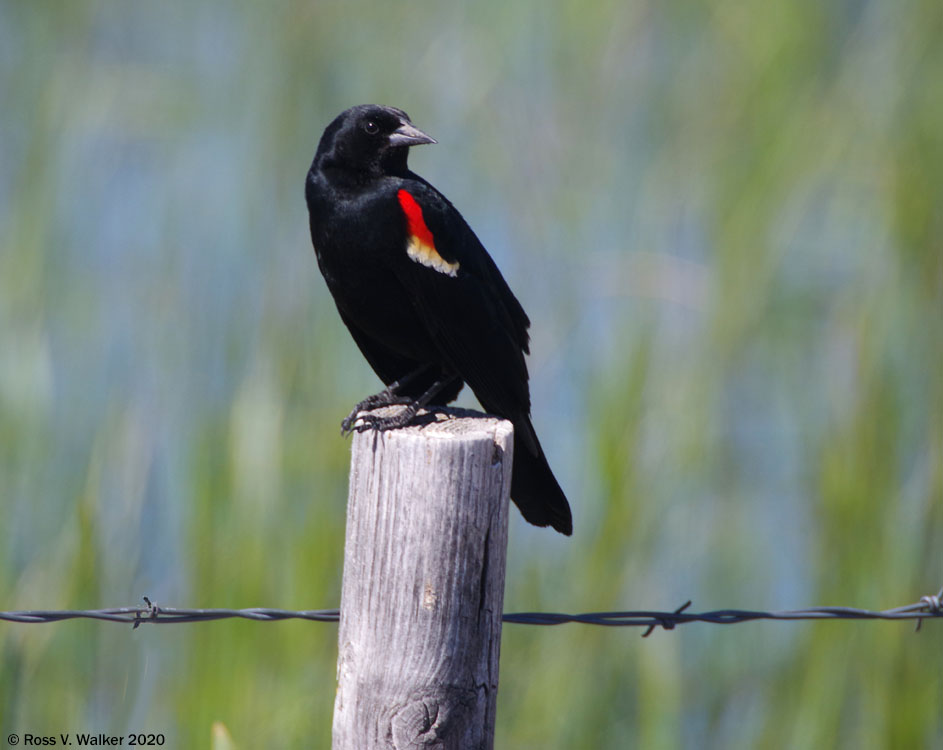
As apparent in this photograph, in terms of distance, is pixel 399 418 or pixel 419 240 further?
pixel 419 240

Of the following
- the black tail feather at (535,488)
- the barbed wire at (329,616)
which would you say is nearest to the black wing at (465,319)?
the black tail feather at (535,488)

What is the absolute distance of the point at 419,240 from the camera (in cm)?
257

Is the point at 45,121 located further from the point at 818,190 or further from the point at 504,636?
the point at 818,190

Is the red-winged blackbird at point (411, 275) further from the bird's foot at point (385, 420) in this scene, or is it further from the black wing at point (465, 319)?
the bird's foot at point (385, 420)

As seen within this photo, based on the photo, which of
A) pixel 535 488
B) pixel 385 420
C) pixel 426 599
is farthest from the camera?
pixel 535 488

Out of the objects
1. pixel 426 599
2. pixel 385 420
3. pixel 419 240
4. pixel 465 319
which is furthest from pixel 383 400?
pixel 426 599

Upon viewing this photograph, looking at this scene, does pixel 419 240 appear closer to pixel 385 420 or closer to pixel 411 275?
pixel 411 275

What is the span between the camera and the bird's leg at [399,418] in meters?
1.84

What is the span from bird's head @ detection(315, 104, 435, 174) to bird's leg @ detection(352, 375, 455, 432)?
1.90 feet

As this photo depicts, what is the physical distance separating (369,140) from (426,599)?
1564 mm

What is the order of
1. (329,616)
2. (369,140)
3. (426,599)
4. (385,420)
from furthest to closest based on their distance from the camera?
(369,140)
(385,420)
(329,616)
(426,599)

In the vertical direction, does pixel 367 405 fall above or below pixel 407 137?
below

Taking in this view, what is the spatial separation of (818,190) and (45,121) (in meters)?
2.33

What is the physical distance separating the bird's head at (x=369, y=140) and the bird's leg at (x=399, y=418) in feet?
1.90
